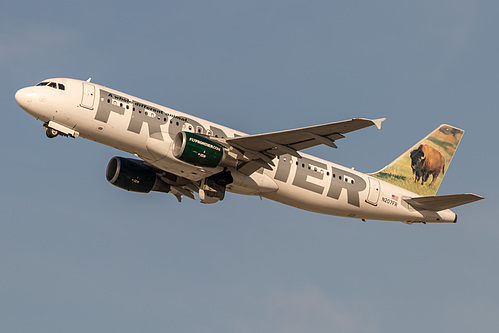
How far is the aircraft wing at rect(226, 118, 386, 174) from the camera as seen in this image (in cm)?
3578

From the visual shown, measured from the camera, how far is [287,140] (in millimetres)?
38375

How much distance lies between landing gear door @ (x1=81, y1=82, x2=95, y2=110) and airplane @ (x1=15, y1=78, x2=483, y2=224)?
0.05 m

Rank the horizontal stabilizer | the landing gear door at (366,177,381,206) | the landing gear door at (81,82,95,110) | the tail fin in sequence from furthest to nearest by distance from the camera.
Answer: the tail fin
the landing gear door at (366,177,381,206)
the horizontal stabilizer
the landing gear door at (81,82,95,110)

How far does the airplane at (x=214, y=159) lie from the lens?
1502 inches

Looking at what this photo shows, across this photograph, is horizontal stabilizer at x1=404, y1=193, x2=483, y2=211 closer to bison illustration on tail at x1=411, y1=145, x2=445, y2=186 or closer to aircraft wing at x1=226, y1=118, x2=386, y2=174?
bison illustration on tail at x1=411, y1=145, x2=445, y2=186

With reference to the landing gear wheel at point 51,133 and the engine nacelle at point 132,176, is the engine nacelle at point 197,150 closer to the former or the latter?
the landing gear wheel at point 51,133

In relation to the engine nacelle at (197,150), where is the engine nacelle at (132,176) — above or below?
below

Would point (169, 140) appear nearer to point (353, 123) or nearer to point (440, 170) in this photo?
point (353, 123)

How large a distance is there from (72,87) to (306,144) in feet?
41.7

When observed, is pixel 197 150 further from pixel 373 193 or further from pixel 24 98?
pixel 373 193

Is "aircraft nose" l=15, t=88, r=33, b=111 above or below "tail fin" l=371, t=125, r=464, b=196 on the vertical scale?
below

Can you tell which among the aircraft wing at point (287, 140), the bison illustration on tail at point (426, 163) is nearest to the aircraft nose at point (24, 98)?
the aircraft wing at point (287, 140)

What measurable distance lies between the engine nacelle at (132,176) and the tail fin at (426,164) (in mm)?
14261

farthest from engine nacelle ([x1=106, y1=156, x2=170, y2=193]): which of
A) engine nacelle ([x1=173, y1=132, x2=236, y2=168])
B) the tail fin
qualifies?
the tail fin
